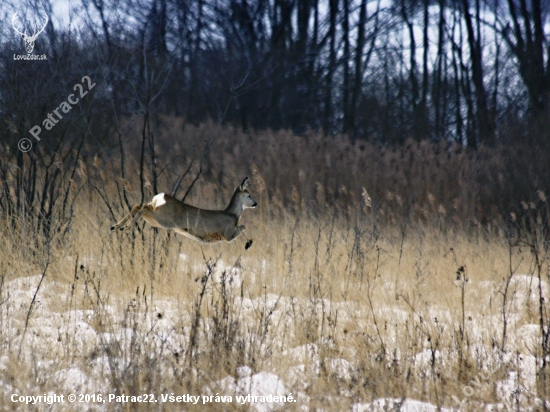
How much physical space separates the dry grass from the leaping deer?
0.98 ft

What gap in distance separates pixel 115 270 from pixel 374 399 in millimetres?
2924

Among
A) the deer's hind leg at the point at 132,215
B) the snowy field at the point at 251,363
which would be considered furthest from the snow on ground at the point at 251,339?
the deer's hind leg at the point at 132,215

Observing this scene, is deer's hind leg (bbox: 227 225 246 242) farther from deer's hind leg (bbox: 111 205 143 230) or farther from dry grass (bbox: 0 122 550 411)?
deer's hind leg (bbox: 111 205 143 230)

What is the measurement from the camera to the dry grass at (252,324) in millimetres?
3441

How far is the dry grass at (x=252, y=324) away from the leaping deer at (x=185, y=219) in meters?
0.30

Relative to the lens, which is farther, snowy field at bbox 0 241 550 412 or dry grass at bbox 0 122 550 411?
dry grass at bbox 0 122 550 411

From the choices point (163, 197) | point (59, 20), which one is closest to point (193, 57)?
point (59, 20)

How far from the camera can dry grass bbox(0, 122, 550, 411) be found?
3.44m

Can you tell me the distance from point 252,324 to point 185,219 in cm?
107

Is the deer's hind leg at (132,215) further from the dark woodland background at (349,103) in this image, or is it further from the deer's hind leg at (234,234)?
the dark woodland background at (349,103)

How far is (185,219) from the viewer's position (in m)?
3.95

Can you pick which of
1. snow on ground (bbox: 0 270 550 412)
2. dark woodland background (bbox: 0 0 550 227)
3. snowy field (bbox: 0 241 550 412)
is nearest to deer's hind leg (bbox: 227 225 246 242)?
snow on ground (bbox: 0 270 550 412)

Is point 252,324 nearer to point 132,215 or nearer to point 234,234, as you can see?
point 234,234

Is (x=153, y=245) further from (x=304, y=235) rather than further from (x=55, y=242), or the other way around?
(x=304, y=235)
